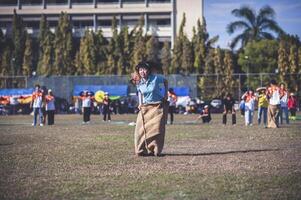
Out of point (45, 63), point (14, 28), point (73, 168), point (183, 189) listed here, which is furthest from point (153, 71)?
point (14, 28)

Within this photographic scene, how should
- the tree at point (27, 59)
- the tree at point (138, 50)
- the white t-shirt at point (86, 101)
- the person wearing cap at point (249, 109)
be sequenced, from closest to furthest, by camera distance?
the person wearing cap at point (249, 109) → the white t-shirt at point (86, 101) → the tree at point (27, 59) → the tree at point (138, 50)

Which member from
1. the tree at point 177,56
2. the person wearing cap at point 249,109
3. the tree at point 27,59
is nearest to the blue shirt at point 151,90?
the person wearing cap at point 249,109

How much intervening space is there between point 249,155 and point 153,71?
9.65ft

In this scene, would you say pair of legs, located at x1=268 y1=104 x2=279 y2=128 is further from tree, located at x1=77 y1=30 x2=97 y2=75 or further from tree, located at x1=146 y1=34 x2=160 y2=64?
tree, located at x1=77 y1=30 x2=97 y2=75

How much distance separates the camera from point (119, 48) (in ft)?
222

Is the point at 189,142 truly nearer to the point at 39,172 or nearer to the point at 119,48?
the point at 39,172

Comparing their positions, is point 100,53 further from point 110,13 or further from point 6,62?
point 110,13

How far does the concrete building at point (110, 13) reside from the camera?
7994 centimetres

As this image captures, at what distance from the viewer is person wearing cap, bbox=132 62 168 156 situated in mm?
13078

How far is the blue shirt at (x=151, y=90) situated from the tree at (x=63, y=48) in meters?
51.6

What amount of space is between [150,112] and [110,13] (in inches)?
2779

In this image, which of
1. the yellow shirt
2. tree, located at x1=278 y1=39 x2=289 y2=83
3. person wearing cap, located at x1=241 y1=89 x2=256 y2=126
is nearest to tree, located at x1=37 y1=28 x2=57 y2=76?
tree, located at x1=278 y1=39 x2=289 y2=83

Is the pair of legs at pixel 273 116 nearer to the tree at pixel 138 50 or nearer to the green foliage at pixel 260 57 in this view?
the green foliage at pixel 260 57

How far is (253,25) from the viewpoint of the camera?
57531mm
